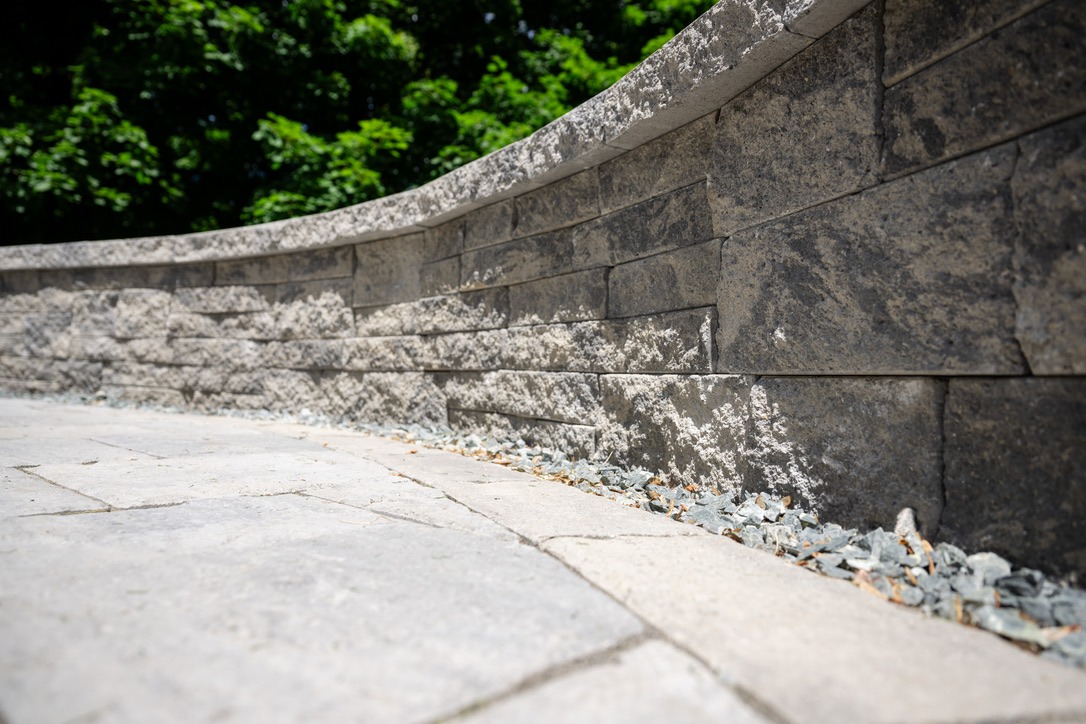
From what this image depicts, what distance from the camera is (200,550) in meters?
1.67

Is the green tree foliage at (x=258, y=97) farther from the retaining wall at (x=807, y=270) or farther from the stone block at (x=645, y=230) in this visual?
the stone block at (x=645, y=230)

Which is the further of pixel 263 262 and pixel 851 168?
pixel 263 262

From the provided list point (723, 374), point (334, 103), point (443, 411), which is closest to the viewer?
point (723, 374)

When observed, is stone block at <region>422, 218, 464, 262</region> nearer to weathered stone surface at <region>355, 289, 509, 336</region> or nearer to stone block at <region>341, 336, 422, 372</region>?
weathered stone surface at <region>355, 289, 509, 336</region>

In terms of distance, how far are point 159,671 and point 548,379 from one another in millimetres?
2401

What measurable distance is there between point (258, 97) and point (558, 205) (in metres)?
7.12

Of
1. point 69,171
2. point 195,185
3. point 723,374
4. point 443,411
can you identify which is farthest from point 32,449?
point 195,185

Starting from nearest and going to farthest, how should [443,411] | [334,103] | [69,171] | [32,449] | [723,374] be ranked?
[723,374] < [32,449] < [443,411] < [69,171] < [334,103]

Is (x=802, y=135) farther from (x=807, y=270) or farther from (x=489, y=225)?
(x=489, y=225)

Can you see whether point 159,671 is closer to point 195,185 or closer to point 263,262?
point 263,262

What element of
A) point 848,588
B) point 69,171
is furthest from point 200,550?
point 69,171

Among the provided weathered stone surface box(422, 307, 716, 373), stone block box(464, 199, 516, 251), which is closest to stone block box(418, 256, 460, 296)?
stone block box(464, 199, 516, 251)

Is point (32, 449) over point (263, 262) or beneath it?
beneath

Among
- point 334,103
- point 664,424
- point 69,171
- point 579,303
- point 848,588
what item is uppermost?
point 334,103
